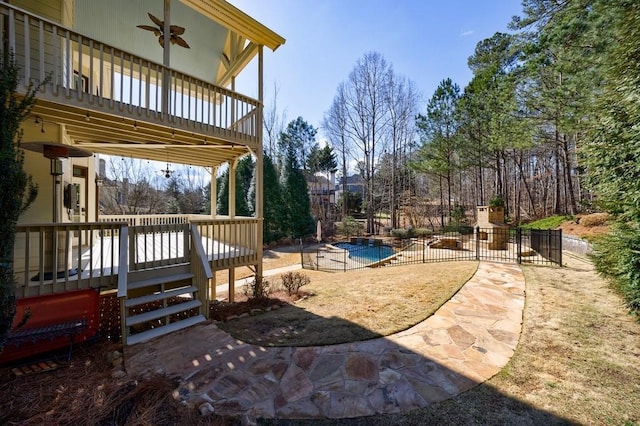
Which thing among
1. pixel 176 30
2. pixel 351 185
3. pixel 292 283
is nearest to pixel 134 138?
pixel 176 30

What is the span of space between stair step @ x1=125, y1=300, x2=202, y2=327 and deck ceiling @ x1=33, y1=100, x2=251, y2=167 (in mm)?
3401

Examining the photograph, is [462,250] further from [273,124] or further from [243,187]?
[273,124]

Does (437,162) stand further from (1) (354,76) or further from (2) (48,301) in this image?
(2) (48,301)

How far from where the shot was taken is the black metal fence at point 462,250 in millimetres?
8815

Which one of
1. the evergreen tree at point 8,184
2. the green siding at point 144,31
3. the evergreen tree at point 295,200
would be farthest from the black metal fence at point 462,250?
the evergreen tree at point 8,184

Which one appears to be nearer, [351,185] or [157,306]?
[157,306]

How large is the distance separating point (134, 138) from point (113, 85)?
186 cm

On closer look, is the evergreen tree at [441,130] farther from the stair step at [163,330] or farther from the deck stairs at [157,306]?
the stair step at [163,330]

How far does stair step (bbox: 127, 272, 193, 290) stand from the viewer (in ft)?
14.2

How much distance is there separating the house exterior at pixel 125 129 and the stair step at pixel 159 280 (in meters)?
0.02

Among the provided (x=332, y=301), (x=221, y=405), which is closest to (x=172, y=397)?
(x=221, y=405)

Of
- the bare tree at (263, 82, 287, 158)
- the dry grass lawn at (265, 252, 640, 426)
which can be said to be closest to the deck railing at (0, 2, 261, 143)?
the dry grass lawn at (265, 252, 640, 426)

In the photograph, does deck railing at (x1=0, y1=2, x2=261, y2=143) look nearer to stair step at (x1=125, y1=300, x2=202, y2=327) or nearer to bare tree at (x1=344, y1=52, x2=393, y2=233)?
stair step at (x1=125, y1=300, x2=202, y2=327)

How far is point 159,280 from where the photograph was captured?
4.58m
